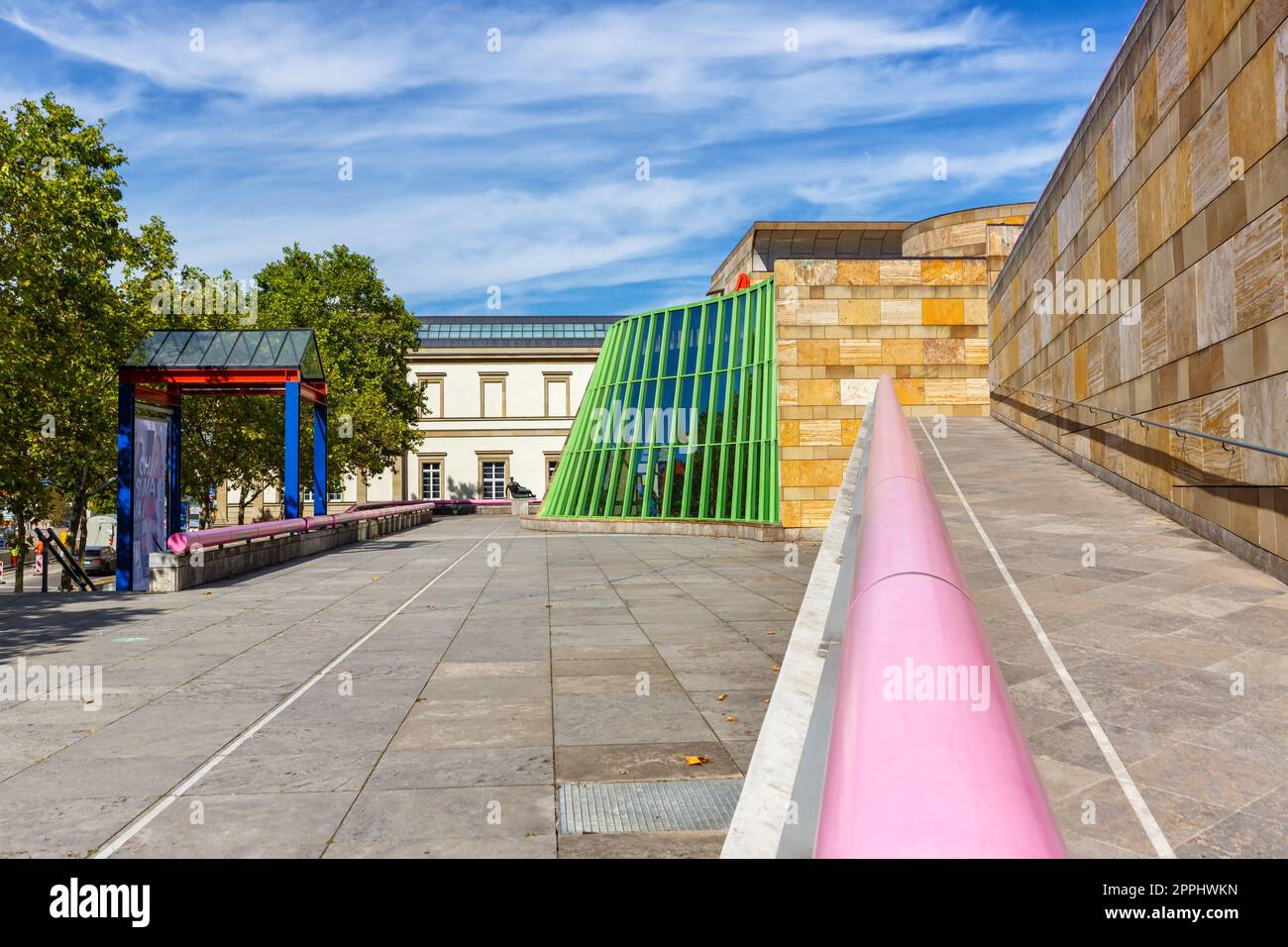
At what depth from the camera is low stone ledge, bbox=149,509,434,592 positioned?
14.6m

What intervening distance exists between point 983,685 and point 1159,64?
35.0ft

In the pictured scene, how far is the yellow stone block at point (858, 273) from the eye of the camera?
2425 centimetres

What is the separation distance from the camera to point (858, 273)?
957 inches

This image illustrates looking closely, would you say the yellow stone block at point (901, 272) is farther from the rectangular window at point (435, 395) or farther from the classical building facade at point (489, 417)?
the rectangular window at point (435, 395)

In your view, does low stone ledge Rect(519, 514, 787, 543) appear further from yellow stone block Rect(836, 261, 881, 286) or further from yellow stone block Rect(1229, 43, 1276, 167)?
yellow stone block Rect(1229, 43, 1276, 167)

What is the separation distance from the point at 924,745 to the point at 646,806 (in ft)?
9.71

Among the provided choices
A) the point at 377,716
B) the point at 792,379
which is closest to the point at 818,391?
the point at 792,379

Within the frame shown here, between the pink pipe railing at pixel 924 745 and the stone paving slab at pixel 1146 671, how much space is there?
1.45 metres

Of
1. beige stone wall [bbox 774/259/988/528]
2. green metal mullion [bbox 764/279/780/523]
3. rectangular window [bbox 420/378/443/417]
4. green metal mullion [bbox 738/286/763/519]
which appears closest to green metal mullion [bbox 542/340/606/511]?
green metal mullion [bbox 738/286/763/519]

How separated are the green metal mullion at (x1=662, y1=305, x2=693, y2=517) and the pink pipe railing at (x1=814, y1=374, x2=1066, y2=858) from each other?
25.7m

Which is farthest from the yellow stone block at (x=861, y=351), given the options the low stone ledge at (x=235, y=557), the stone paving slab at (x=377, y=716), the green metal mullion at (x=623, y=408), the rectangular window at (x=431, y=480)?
the rectangular window at (x=431, y=480)

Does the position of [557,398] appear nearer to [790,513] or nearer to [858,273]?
[858,273]
